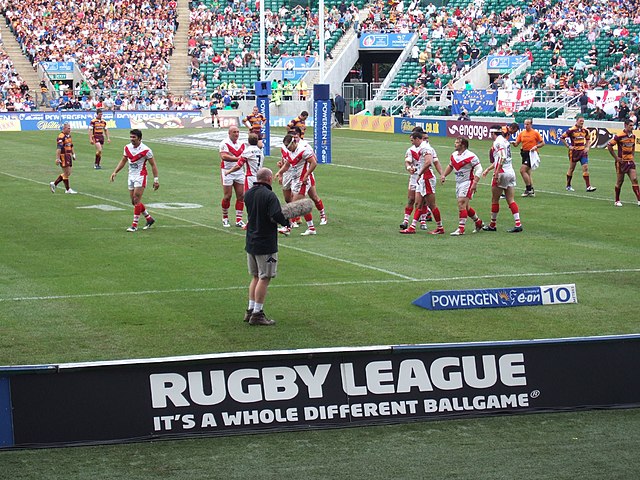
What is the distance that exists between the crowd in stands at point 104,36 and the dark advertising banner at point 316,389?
6389 centimetres

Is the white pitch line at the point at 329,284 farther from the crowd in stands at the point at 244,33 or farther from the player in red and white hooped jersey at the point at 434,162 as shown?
the crowd in stands at the point at 244,33

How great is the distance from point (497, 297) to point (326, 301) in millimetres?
2434

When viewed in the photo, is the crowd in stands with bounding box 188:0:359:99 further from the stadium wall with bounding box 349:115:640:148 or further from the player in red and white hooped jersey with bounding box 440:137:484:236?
the player in red and white hooped jersey with bounding box 440:137:484:236

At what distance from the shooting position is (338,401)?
412 inches

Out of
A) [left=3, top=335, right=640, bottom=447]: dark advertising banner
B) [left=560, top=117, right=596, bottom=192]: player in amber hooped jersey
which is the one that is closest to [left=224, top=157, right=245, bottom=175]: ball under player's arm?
[left=560, top=117, right=596, bottom=192]: player in amber hooped jersey

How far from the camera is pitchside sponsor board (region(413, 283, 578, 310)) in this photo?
15430mm

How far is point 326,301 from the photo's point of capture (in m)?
16.2

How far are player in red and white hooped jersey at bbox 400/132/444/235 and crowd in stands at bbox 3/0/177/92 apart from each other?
5186 cm

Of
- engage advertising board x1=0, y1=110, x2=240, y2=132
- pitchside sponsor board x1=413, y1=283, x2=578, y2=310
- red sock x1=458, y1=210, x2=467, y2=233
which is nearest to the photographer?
pitchside sponsor board x1=413, y1=283, x2=578, y2=310

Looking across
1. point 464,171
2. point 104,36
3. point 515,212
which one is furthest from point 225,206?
point 104,36

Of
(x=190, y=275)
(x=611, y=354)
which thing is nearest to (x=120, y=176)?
(x=190, y=275)

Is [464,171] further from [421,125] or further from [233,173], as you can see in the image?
[421,125]

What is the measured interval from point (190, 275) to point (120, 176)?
61.1ft

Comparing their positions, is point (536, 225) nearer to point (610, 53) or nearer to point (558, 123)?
point (558, 123)
